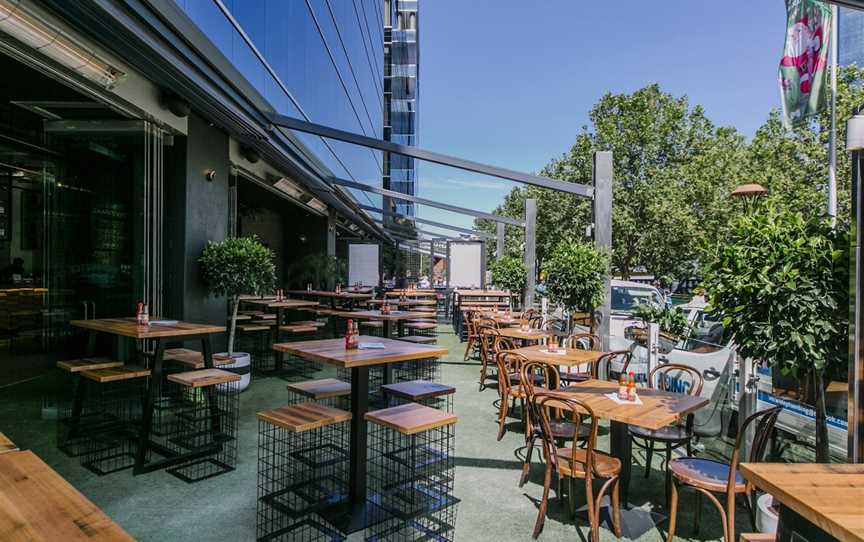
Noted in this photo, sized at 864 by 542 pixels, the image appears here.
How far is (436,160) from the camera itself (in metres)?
6.80

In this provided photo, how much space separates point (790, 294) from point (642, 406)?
109 centimetres

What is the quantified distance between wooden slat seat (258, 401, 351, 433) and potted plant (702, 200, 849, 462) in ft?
7.94

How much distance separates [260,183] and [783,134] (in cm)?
1541

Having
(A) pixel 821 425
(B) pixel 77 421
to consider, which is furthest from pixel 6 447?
(A) pixel 821 425

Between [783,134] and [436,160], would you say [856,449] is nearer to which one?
[436,160]

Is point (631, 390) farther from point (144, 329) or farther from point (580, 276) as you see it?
point (144, 329)

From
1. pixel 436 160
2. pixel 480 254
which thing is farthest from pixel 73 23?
pixel 480 254

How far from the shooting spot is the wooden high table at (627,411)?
2.96 meters

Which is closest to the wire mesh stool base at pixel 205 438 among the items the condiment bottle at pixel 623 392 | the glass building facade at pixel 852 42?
the condiment bottle at pixel 623 392

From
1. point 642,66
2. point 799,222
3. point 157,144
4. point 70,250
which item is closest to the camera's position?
point 799,222

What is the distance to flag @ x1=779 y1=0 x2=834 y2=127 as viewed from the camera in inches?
309

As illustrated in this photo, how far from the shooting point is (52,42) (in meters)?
3.62

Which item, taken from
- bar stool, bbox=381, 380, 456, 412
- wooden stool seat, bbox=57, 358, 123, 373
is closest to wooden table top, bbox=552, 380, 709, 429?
bar stool, bbox=381, 380, 456, 412

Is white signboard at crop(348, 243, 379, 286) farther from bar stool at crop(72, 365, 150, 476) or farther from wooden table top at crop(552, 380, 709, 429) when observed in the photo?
wooden table top at crop(552, 380, 709, 429)
